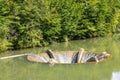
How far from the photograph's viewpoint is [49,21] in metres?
24.3

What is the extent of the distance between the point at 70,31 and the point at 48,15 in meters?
2.70

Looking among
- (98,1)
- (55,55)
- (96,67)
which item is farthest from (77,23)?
(96,67)

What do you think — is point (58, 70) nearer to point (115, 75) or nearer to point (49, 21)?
point (115, 75)

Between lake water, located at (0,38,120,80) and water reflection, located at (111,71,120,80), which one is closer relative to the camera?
water reflection, located at (111,71,120,80)

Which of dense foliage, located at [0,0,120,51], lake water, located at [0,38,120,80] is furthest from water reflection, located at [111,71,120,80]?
dense foliage, located at [0,0,120,51]

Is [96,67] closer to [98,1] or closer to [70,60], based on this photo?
[70,60]

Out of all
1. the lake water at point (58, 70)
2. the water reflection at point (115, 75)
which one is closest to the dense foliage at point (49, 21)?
the lake water at point (58, 70)

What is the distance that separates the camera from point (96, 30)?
92.7 feet

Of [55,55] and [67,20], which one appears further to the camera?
[67,20]

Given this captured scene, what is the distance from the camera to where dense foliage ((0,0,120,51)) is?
2306cm

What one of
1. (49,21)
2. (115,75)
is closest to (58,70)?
(115,75)

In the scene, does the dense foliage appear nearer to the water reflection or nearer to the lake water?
the lake water

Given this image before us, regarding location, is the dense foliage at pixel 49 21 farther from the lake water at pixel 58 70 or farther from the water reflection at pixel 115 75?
the water reflection at pixel 115 75

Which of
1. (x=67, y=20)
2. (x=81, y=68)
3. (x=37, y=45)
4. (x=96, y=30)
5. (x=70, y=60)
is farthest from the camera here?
(x=96, y=30)
